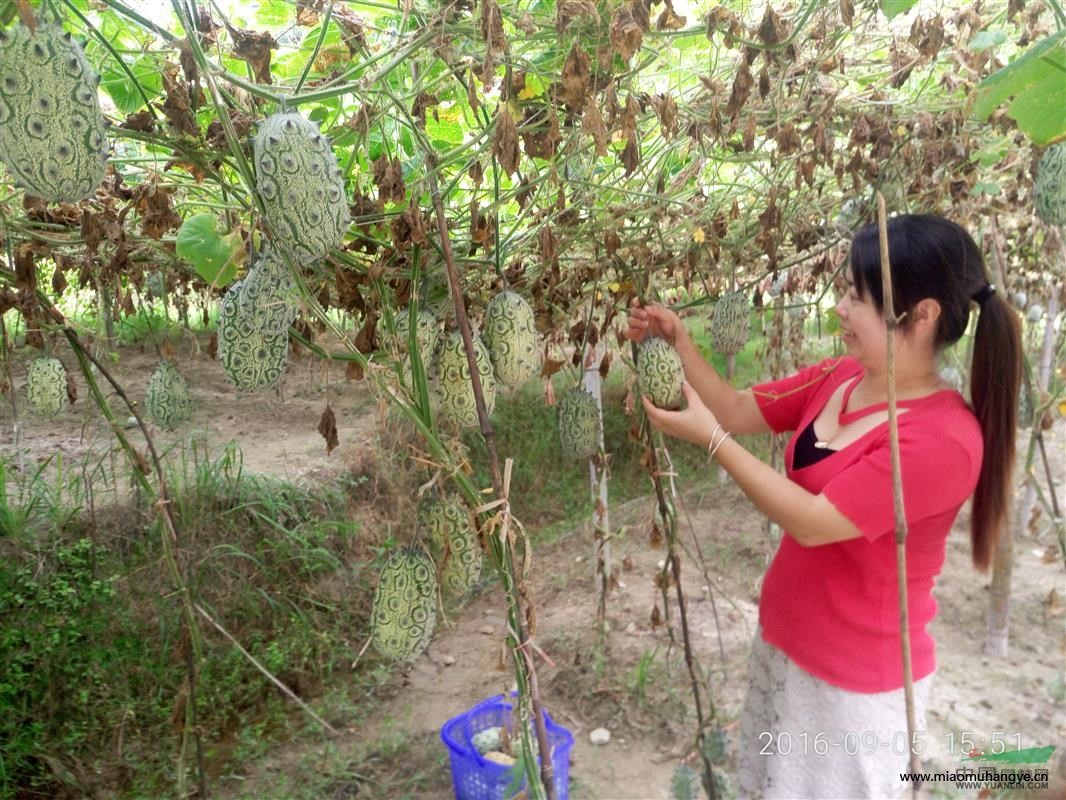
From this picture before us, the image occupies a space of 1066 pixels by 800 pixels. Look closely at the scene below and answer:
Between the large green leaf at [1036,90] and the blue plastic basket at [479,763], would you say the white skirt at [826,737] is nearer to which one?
the blue plastic basket at [479,763]

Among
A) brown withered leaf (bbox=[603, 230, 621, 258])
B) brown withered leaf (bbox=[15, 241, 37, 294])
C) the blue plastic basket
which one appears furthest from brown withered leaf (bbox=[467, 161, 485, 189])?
the blue plastic basket

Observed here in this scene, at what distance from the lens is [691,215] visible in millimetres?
2393

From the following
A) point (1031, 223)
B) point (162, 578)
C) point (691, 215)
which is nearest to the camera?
point (691, 215)

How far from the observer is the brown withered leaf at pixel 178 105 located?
105 centimetres

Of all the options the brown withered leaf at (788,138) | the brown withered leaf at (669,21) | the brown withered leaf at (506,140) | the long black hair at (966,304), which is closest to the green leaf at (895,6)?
the brown withered leaf at (669,21)

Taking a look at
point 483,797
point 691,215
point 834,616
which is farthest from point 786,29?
point 483,797

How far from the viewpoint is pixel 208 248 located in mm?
1267

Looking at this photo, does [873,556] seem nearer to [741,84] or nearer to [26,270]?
[741,84]

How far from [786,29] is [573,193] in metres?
0.77

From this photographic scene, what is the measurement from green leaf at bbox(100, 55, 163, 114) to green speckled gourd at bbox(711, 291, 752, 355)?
1665 millimetres

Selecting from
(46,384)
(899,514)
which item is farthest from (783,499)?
(46,384)

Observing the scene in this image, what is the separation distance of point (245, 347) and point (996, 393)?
1712mm

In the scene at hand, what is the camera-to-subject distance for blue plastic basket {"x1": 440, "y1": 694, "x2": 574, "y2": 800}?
2684 millimetres

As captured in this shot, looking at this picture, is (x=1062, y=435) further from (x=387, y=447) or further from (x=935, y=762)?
(x=387, y=447)
